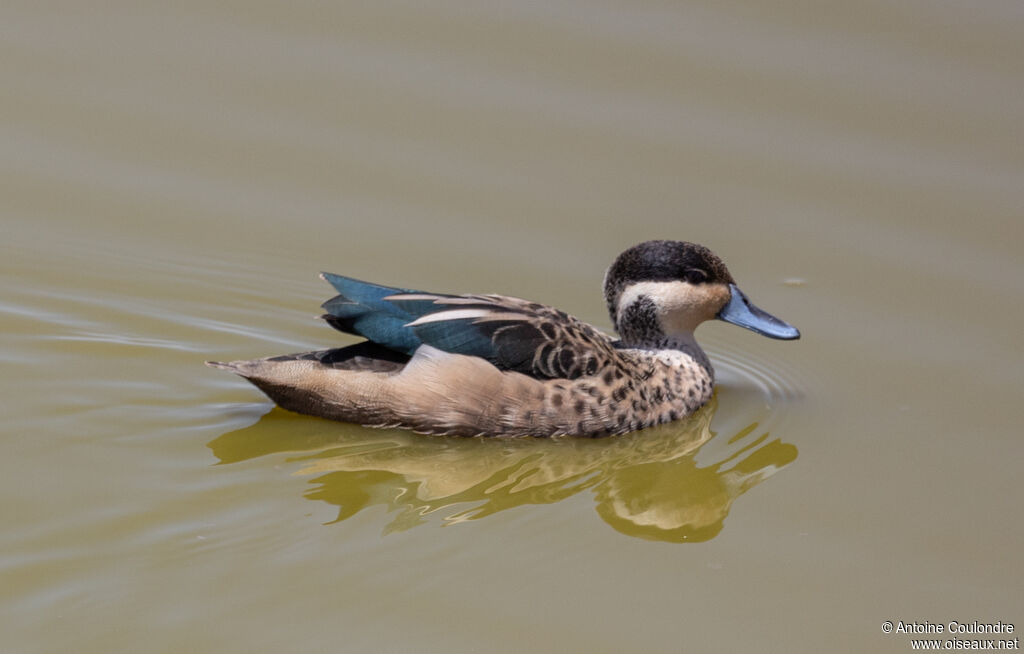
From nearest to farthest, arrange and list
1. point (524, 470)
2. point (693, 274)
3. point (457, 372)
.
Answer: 1. point (524, 470)
2. point (457, 372)
3. point (693, 274)

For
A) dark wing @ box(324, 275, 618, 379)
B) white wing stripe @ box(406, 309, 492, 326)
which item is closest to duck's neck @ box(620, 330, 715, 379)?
dark wing @ box(324, 275, 618, 379)

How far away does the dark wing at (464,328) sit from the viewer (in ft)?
25.0

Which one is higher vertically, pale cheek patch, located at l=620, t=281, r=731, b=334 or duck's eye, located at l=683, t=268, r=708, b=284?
duck's eye, located at l=683, t=268, r=708, b=284

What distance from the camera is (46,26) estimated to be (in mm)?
11641

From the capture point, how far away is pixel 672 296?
27.2 feet

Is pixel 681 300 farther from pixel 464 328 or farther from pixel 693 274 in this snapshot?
pixel 464 328

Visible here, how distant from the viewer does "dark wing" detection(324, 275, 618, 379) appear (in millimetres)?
7609

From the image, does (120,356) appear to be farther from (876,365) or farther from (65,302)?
(876,365)

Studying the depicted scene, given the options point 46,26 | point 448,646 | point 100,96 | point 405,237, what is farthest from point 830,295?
point 46,26

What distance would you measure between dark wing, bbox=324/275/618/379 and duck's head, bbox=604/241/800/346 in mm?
647

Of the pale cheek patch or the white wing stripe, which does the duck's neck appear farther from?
the white wing stripe

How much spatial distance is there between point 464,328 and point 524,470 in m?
0.81

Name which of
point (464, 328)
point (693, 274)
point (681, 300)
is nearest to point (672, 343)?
point (681, 300)

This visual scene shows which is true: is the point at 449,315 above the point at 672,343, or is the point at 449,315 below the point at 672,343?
above
